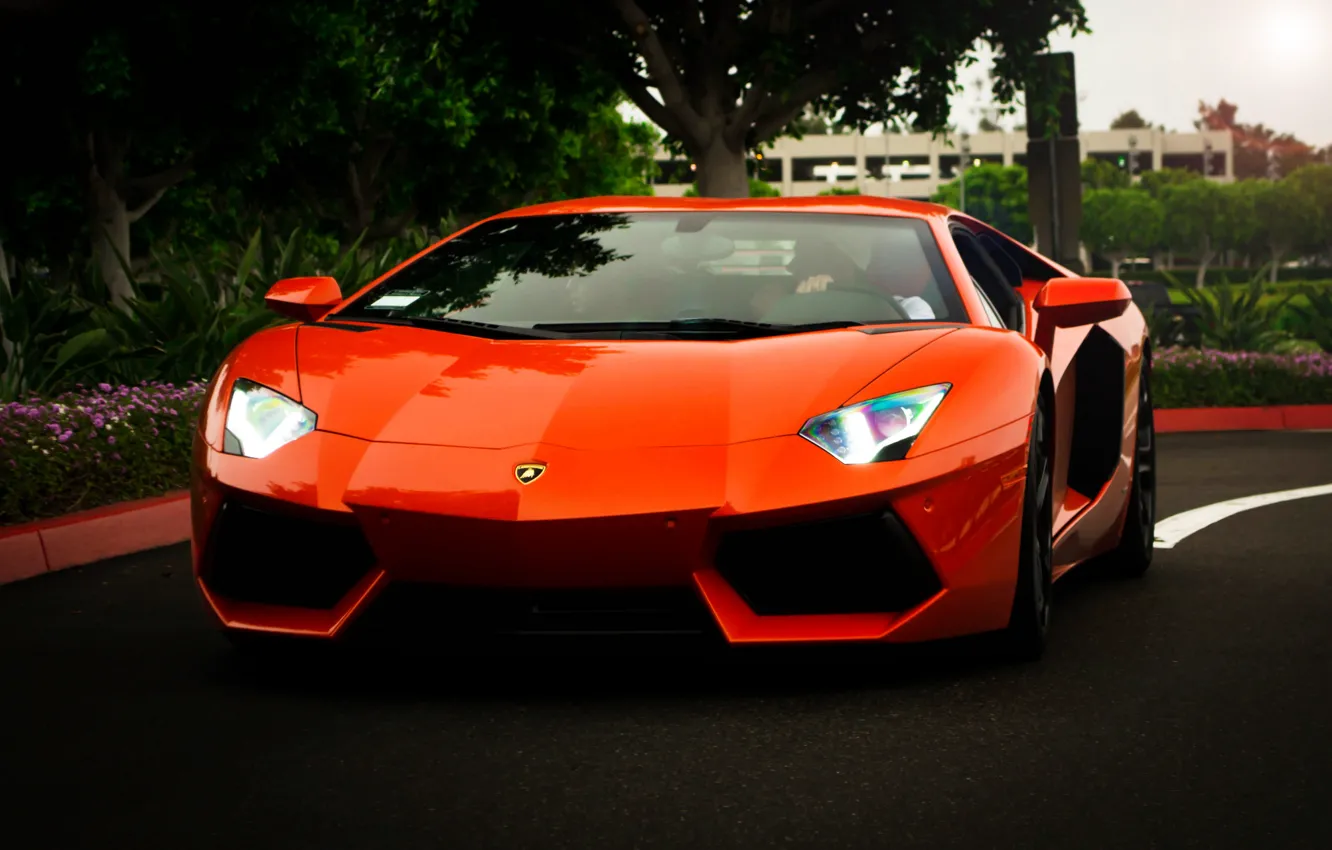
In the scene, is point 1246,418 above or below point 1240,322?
below

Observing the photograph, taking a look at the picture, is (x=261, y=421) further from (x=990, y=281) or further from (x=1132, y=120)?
(x=1132, y=120)

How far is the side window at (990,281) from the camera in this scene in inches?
217

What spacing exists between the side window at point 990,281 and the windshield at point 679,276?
181 mm

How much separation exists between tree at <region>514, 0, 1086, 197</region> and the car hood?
15.6 meters

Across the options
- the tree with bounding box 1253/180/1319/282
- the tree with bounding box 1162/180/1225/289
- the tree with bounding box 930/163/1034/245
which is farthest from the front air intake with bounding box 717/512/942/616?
the tree with bounding box 1253/180/1319/282

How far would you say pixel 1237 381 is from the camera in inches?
608

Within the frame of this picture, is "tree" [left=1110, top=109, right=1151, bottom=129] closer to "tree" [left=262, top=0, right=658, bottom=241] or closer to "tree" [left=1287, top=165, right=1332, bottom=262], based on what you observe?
"tree" [left=1287, top=165, right=1332, bottom=262]

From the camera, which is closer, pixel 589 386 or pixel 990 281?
pixel 589 386

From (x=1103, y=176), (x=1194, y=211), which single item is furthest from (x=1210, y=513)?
(x=1103, y=176)

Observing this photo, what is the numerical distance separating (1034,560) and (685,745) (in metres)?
1.12

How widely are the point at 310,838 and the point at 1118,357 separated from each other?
350 centimetres

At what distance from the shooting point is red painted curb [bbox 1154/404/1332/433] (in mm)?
14906

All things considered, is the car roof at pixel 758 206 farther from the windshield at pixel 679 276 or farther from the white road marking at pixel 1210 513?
the white road marking at pixel 1210 513

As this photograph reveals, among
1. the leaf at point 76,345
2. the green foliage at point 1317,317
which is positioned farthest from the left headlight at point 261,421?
the green foliage at point 1317,317
